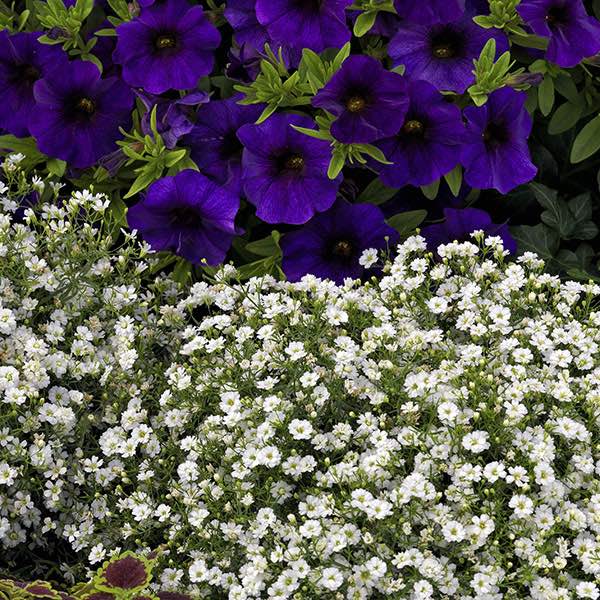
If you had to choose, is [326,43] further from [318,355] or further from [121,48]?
[318,355]

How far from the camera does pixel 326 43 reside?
295 cm

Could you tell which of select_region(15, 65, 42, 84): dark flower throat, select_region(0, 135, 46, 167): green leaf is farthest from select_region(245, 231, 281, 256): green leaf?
select_region(15, 65, 42, 84): dark flower throat

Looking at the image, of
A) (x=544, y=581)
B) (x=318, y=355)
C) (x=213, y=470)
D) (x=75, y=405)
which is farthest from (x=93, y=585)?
(x=544, y=581)

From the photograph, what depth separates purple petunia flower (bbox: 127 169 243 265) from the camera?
119 inches

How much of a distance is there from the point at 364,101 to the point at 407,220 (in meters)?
0.45

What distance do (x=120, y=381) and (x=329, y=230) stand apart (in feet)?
2.81

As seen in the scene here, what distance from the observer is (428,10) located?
288 centimetres

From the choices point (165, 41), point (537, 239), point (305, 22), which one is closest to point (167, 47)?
point (165, 41)

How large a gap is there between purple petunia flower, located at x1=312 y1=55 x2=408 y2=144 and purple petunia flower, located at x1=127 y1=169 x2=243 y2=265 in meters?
0.41

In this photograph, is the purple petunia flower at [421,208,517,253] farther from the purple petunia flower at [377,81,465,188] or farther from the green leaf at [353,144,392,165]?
the green leaf at [353,144,392,165]

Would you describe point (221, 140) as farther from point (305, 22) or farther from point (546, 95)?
point (546, 95)

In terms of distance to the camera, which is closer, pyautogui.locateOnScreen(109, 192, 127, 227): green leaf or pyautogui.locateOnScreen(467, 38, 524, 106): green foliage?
pyautogui.locateOnScreen(467, 38, 524, 106): green foliage

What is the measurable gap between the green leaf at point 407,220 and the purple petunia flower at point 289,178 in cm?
24

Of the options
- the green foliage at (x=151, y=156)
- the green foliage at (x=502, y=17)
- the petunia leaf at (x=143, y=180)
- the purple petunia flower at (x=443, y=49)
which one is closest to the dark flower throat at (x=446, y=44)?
the purple petunia flower at (x=443, y=49)
